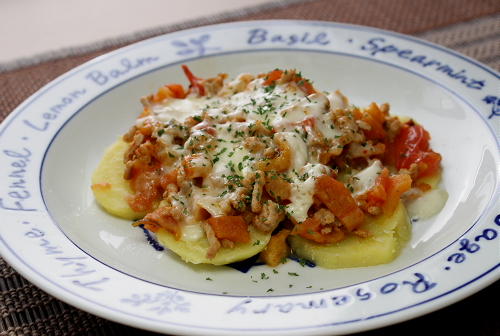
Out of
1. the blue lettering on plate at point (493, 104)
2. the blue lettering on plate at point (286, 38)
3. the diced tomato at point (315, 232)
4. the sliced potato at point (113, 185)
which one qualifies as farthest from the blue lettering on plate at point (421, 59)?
the sliced potato at point (113, 185)

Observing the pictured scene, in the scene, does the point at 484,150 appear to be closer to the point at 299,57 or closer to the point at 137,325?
the point at 299,57

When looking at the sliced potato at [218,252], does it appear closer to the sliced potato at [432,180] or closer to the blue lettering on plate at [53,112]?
the sliced potato at [432,180]

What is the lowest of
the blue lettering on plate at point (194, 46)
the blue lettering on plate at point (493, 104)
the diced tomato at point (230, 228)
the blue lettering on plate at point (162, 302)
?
the blue lettering on plate at point (162, 302)

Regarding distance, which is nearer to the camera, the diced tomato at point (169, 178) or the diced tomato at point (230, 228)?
the diced tomato at point (230, 228)

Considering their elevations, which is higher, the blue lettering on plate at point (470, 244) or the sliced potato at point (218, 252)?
the blue lettering on plate at point (470, 244)

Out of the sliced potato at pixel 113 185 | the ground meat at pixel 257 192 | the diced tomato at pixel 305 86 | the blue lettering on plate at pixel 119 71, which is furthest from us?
the blue lettering on plate at pixel 119 71

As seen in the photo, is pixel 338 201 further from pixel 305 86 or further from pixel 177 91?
pixel 177 91

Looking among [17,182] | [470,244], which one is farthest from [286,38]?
[470,244]

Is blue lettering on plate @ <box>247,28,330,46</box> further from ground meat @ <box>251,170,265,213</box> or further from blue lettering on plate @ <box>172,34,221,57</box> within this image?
ground meat @ <box>251,170,265,213</box>
